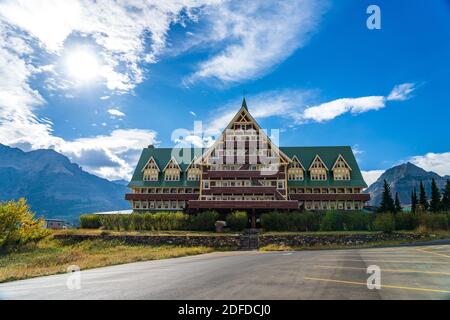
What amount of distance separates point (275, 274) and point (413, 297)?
4.27 m

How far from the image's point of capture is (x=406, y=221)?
4091 centimetres

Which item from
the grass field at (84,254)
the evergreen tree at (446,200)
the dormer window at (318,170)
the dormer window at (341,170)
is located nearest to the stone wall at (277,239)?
the grass field at (84,254)

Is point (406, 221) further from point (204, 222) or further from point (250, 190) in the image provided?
point (204, 222)

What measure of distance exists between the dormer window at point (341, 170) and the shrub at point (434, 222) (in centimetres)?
1548

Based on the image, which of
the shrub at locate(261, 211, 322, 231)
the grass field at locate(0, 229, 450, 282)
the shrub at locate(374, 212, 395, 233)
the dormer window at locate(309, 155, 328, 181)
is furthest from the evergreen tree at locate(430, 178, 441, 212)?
the shrub at locate(261, 211, 322, 231)

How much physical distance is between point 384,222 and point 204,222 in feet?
82.2

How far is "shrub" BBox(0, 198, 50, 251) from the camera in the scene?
28.8 m

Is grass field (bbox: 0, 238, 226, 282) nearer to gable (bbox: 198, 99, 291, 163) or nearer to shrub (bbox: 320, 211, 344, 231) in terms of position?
shrub (bbox: 320, 211, 344, 231)

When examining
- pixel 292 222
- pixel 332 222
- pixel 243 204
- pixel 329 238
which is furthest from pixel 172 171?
pixel 329 238
